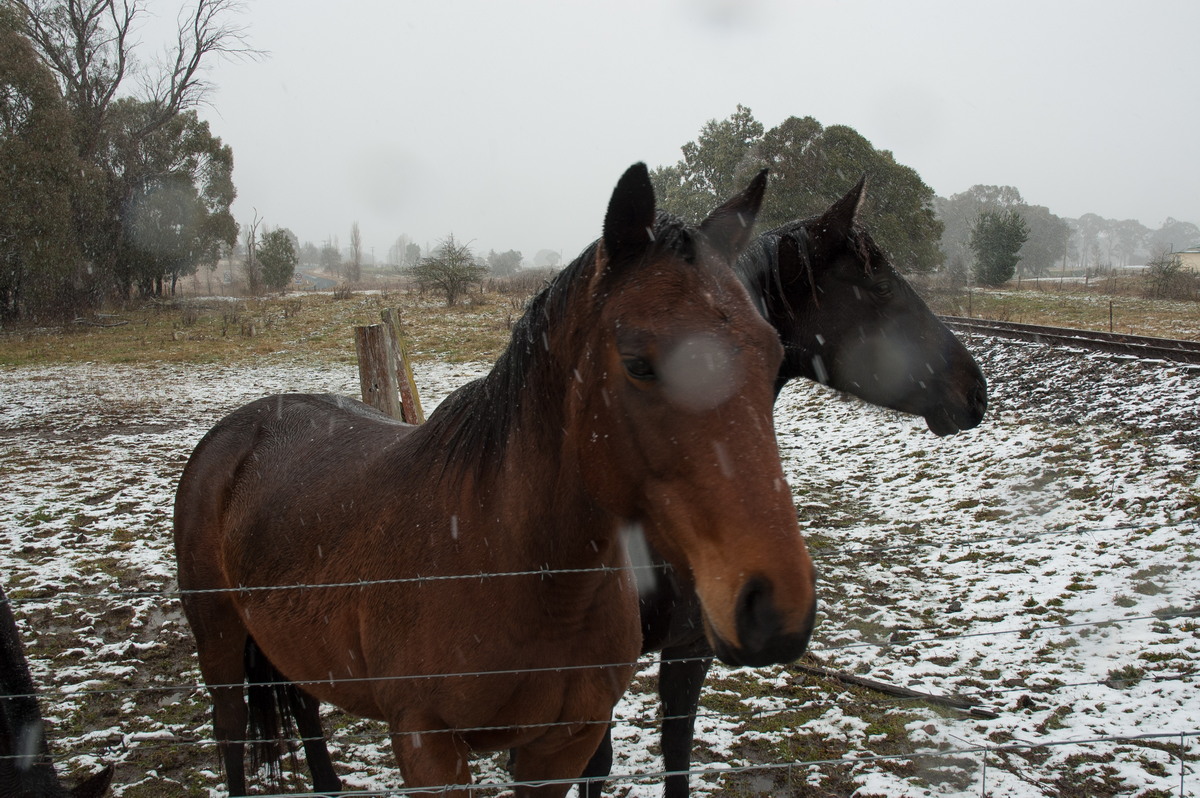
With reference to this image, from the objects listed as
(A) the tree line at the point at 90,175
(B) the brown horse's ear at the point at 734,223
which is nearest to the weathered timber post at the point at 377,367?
(B) the brown horse's ear at the point at 734,223

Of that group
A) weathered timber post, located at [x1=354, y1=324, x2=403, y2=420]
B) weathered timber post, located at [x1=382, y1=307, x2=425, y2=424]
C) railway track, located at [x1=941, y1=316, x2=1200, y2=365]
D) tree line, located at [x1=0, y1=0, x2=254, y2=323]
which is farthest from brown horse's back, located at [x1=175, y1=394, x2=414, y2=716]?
tree line, located at [x1=0, y1=0, x2=254, y2=323]

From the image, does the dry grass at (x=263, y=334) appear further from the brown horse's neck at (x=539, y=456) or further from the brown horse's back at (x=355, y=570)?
the brown horse's neck at (x=539, y=456)

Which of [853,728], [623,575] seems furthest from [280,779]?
[853,728]

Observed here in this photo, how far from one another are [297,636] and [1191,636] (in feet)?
16.6

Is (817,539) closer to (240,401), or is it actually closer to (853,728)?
(853,728)

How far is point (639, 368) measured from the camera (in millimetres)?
1281

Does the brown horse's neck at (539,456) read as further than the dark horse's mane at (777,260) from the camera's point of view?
No

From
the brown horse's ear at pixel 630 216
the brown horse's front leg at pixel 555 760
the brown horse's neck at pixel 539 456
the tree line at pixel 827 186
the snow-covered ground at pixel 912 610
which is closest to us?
the brown horse's ear at pixel 630 216

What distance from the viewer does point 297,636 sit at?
7.08 feet

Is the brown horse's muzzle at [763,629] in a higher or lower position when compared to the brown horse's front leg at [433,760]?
higher

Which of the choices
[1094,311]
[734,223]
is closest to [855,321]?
[734,223]

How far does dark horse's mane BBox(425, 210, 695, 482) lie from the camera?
4.76 feet

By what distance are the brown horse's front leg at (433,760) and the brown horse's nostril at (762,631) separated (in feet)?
Result: 3.28

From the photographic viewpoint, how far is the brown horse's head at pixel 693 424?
111 centimetres
